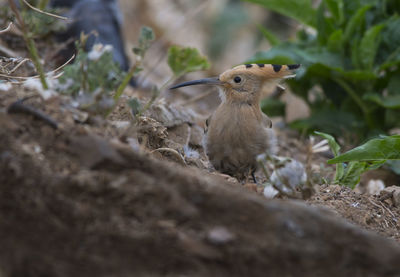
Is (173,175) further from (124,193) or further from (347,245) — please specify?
(347,245)

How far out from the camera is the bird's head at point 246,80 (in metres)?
4.04

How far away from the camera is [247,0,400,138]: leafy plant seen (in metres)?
5.04

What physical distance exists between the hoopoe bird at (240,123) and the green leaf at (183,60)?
0.19 m

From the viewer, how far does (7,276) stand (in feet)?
5.53

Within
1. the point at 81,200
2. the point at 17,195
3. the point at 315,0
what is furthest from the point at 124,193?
the point at 315,0

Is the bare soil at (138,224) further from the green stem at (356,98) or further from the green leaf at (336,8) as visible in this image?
the green leaf at (336,8)

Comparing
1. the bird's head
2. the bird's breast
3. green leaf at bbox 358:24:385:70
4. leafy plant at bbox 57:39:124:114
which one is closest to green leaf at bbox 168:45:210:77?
the bird's head

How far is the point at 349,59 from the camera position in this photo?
5312 mm

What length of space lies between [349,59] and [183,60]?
223 cm

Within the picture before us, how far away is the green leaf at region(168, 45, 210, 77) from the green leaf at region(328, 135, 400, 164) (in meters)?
1.48

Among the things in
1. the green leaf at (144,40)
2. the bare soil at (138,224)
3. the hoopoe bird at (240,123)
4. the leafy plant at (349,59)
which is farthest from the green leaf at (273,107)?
the bare soil at (138,224)

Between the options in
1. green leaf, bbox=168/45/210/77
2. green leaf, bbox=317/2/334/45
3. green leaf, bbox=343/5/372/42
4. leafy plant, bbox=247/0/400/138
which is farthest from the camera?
green leaf, bbox=317/2/334/45

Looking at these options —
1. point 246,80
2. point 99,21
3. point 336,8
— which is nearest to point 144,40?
point 246,80

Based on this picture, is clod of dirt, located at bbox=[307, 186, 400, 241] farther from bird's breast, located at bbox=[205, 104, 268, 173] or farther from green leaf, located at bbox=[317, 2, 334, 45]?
green leaf, located at bbox=[317, 2, 334, 45]
